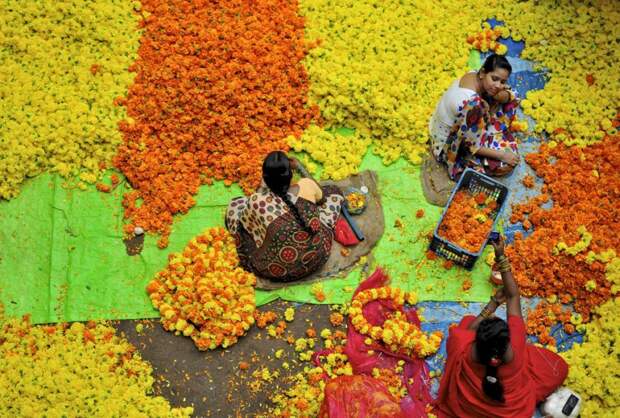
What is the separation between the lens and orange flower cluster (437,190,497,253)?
16.8 feet

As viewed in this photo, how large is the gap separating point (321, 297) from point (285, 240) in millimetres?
584

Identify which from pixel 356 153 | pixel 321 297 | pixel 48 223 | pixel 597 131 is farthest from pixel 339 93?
pixel 48 223

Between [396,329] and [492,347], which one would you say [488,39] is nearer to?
[396,329]

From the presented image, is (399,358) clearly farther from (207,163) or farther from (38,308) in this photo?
(38,308)

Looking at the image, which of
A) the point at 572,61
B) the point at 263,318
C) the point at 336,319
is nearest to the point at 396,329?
the point at 336,319

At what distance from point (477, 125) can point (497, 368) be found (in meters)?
1.84

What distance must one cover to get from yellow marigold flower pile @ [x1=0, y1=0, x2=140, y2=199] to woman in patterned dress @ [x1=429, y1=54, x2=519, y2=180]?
2439 millimetres

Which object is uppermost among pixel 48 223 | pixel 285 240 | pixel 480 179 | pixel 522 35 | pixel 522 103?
pixel 522 35

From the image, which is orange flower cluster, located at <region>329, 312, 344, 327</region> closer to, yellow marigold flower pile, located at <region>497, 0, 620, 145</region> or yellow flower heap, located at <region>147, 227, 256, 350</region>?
yellow flower heap, located at <region>147, 227, 256, 350</region>

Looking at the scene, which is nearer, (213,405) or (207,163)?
(213,405)

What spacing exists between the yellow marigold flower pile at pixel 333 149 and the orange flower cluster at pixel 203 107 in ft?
0.30

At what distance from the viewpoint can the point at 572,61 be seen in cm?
580

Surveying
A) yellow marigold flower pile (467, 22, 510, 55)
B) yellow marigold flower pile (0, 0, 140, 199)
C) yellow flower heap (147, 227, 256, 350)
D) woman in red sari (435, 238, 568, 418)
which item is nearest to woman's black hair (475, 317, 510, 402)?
woman in red sari (435, 238, 568, 418)

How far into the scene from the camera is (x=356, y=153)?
5.54 m
